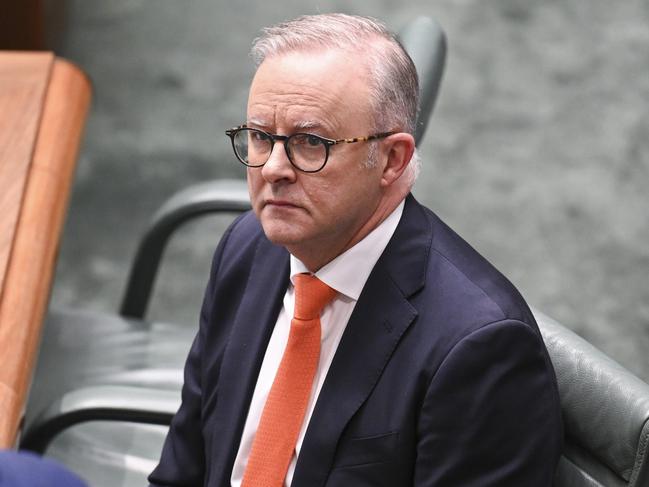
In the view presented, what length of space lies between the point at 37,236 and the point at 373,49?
33.2 inches

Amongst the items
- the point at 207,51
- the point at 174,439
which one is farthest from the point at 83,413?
the point at 207,51

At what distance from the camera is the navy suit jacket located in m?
1.44

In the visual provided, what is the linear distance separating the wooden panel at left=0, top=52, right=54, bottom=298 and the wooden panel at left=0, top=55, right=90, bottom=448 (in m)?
0.01

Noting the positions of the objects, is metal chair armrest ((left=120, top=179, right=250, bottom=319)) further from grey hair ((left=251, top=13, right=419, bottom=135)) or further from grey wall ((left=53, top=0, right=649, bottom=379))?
grey wall ((left=53, top=0, right=649, bottom=379))

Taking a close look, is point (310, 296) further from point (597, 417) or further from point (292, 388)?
point (597, 417)

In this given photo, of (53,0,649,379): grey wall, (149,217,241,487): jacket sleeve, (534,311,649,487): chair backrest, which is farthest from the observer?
(53,0,649,379): grey wall

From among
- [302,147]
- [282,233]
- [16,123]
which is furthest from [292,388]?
[16,123]

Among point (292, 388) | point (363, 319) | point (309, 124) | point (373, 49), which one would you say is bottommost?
point (292, 388)

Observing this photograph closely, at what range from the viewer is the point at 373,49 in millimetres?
1482

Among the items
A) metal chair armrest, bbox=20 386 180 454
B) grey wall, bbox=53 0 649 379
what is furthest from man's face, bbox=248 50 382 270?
grey wall, bbox=53 0 649 379

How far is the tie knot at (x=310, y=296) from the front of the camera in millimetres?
1587

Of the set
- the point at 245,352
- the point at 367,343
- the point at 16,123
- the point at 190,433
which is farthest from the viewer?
the point at 16,123

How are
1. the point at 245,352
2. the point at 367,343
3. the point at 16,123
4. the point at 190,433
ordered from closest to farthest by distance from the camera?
the point at 367,343
the point at 245,352
the point at 190,433
the point at 16,123

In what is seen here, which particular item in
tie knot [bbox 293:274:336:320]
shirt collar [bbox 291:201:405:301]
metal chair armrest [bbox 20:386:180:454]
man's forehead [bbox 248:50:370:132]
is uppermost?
man's forehead [bbox 248:50:370:132]
